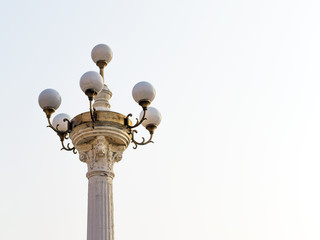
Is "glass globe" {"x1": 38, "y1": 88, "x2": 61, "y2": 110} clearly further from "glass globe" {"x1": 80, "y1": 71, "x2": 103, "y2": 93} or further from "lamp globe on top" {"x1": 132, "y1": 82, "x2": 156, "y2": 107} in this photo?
"lamp globe on top" {"x1": 132, "y1": 82, "x2": 156, "y2": 107}

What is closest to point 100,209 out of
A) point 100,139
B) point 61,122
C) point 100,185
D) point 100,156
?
point 100,185

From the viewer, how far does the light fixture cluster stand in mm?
11445

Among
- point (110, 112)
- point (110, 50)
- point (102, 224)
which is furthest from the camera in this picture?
point (110, 50)

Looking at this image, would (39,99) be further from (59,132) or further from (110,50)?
(110,50)

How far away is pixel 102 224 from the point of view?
37.4 feet

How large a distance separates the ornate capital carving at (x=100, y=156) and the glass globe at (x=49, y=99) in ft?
3.58

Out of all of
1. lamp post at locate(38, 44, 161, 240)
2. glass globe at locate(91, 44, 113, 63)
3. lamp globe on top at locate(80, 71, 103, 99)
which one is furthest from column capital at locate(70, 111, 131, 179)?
glass globe at locate(91, 44, 113, 63)

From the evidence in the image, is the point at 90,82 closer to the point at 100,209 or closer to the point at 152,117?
the point at 152,117

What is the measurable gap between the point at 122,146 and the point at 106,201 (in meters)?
1.36

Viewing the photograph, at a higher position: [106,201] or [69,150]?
[69,150]

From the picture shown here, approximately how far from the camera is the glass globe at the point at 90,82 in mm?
11391

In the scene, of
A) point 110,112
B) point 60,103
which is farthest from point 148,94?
point 60,103

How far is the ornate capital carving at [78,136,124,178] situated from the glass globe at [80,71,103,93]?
115 cm

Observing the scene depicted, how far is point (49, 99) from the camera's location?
1184cm
